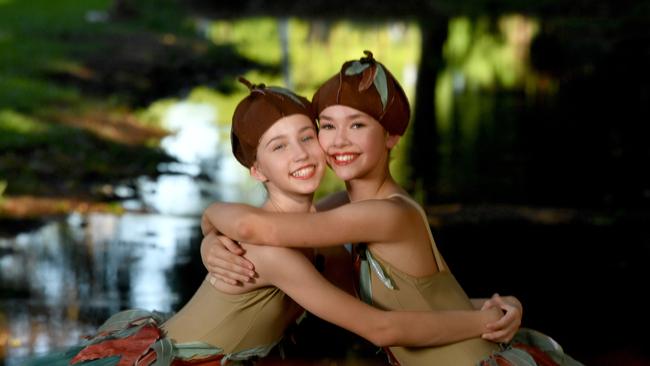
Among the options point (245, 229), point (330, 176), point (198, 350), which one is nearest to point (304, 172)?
point (245, 229)

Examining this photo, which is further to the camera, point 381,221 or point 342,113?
point 342,113

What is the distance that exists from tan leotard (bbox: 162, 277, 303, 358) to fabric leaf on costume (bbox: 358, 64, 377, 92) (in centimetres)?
64

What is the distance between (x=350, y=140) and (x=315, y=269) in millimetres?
392

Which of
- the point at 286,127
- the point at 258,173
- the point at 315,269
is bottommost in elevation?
the point at 315,269

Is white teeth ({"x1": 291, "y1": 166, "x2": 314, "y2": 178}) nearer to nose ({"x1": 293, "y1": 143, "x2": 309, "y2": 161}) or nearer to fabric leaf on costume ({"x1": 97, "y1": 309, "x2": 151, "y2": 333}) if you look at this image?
nose ({"x1": 293, "y1": 143, "x2": 309, "y2": 161})

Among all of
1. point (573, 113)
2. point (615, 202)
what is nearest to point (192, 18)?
point (573, 113)

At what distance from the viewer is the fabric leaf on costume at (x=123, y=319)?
326 centimetres

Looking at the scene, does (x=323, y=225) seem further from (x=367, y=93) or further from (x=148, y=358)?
(x=148, y=358)

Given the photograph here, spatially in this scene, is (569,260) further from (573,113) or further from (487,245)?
(573,113)

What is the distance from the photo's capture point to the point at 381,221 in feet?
10.1

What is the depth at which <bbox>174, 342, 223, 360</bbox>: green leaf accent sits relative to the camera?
3148 millimetres

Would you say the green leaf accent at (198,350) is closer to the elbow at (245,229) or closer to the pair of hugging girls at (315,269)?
the pair of hugging girls at (315,269)

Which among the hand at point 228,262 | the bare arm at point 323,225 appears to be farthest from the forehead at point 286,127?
the hand at point 228,262

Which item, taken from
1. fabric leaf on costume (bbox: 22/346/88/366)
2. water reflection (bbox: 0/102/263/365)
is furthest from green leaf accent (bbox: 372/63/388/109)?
water reflection (bbox: 0/102/263/365)
